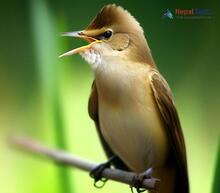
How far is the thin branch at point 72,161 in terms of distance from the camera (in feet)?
5.46

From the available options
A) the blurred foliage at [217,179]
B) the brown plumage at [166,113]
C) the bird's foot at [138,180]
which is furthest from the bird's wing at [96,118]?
the blurred foliage at [217,179]

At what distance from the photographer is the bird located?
171 centimetres

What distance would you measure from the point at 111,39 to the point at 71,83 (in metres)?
0.24

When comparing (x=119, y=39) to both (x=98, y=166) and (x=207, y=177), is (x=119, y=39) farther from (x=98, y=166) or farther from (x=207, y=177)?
(x=207, y=177)

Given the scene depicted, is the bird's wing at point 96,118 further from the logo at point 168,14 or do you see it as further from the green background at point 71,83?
the logo at point 168,14

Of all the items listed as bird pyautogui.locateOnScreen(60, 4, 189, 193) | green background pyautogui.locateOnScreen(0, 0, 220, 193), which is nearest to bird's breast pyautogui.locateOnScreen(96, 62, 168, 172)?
bird pyautogui.locateOnScreen(60, 4, 189, 193)

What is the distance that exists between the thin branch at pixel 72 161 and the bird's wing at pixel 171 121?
133mm

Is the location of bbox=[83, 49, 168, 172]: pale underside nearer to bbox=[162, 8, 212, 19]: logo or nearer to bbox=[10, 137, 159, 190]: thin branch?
bbox=[10, 137, 159, 190]: thin branch

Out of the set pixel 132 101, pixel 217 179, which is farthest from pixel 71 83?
pixel 217 179

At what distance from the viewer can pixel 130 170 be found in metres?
1.81

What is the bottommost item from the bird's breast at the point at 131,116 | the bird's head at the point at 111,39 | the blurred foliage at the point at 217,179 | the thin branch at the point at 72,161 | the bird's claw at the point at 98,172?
the blurred foliage at the point at 217,179

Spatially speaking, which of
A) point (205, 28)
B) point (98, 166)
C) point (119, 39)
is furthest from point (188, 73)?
point (98, 166)

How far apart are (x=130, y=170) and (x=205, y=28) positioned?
1.60 ft

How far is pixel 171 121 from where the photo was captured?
5.76ft
